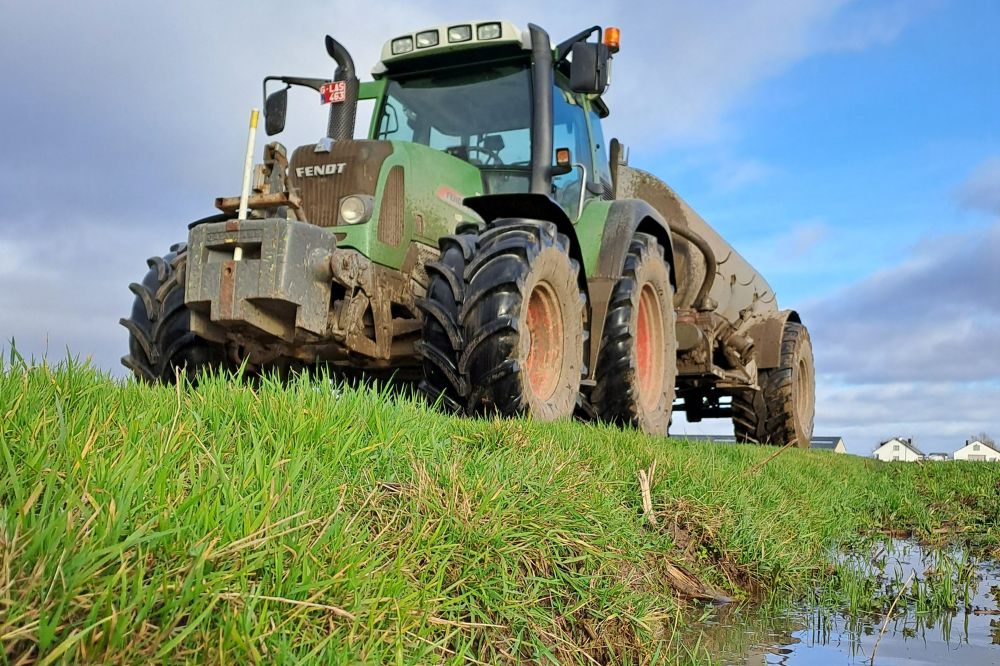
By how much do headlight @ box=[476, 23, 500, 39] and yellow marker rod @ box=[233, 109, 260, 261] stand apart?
2030mm

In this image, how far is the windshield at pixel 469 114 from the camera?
20.7 ft

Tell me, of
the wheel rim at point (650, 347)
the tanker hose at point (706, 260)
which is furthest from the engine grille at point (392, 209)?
the tanker hose at point (706, 260)

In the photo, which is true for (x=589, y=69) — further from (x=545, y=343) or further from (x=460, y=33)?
(x=545, y=343)

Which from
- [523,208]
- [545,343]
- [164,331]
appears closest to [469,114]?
[523,208]

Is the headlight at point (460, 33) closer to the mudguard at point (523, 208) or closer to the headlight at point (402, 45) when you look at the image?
the headlight at point (402, 45)

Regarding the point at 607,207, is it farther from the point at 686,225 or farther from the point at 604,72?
the point at 686,225

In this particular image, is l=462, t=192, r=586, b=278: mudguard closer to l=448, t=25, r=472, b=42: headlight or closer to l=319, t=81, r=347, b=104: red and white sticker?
l=448, t=25, r=472, b=42: headlight

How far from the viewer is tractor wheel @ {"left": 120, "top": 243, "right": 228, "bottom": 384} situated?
571 centimetres

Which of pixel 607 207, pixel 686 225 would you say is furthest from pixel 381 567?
pixel 686 225

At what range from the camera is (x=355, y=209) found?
223 inches

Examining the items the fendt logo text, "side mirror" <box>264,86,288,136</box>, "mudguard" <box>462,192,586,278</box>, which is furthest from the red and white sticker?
"mudguard" <box>462,192,586,278</box>

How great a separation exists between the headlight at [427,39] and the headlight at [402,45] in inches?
3.1

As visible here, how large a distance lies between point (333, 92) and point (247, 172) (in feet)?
5.40

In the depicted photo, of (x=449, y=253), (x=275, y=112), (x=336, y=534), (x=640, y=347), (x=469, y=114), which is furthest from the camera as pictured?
(x=640, y=347)
